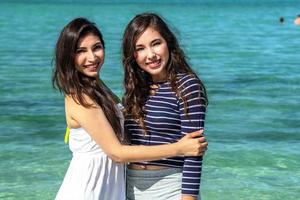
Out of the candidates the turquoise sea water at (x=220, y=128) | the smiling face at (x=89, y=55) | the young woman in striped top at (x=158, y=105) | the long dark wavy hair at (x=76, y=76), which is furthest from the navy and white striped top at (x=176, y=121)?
the turquoise sea water at (x=220, y=128)

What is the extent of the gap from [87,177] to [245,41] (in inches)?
1105

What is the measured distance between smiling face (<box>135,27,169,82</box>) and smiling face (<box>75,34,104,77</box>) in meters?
0.19

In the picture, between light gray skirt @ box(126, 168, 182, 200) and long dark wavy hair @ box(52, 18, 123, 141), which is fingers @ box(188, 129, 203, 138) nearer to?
light gray skirt @ box(126, 168, 182, 200)

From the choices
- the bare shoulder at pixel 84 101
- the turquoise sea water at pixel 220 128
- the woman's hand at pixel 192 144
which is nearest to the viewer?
the woman's hand at pixel 192 144

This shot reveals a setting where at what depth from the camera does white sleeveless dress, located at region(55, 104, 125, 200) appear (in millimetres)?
3164

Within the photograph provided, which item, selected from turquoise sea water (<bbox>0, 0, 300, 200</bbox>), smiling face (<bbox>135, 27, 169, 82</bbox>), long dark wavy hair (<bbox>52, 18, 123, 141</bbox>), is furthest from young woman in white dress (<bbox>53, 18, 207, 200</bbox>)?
turquoise sea water (<bbox>0, 0, 300, 200</bbox>)

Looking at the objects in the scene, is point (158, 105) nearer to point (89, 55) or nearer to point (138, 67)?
point (138, 67)

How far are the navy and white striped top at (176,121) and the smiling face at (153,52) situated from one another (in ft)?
0.25

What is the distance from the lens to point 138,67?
3.34 metres

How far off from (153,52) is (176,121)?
338 millimetres

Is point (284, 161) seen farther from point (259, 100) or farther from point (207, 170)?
point (259, 100)

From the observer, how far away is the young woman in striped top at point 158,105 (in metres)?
3.09

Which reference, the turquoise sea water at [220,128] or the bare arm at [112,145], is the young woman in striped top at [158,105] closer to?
the bare arm at [112,145]

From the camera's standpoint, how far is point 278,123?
11.0 metres
